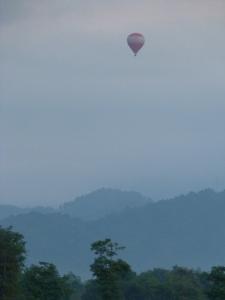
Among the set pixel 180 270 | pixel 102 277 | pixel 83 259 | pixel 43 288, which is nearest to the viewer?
pixel 102 277

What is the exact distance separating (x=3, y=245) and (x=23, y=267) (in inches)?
70.4

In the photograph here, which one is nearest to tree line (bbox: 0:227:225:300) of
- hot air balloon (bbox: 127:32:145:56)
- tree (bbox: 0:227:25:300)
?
tree (bbox: 0:227:25:300)

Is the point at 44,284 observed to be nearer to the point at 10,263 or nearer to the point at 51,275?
the point at 51,275

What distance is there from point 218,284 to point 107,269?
3932 millimetres

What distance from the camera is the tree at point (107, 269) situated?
1200 inches

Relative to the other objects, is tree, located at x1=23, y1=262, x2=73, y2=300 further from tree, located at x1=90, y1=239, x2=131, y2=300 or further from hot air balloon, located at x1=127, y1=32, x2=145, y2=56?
hot air balloon, located at x1=127, y1=32, x2=145, y2=56

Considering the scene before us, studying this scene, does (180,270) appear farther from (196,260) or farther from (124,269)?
(196,260)

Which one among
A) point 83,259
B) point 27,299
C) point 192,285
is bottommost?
point 27,299

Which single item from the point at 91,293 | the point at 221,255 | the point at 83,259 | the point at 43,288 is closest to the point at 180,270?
the point at 91,293

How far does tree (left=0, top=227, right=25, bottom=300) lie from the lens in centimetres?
3055

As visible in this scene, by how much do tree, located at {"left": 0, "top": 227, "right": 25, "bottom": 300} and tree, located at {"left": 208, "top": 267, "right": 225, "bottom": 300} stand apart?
6.93m

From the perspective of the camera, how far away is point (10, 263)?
30.9m

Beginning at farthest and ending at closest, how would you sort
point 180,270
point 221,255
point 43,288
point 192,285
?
point 221,255 → point 180,270 → point 192,285 → point 43,288

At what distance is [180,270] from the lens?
4847 cm
